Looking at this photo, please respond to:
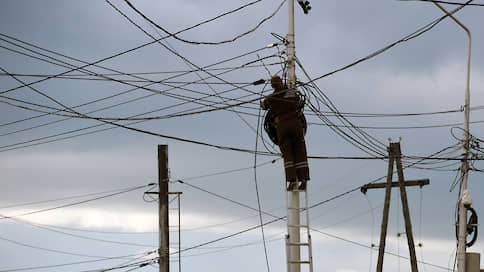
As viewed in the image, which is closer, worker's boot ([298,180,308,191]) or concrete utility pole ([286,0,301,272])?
concrete utility pole ([286,0,301,272])

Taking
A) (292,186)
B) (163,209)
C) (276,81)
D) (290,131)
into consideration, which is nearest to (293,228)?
(292,186)

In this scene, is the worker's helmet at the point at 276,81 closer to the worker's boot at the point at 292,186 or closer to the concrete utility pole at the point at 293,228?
the concrete utility pole at the point at 293,228

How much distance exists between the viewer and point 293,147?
18297 mm

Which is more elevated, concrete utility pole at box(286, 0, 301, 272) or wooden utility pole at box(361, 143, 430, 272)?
wooden utility pole at box(361, 143, 430, 272)

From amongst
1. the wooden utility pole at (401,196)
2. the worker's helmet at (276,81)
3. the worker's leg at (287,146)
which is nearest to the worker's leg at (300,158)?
the worker's leg at (287,146)

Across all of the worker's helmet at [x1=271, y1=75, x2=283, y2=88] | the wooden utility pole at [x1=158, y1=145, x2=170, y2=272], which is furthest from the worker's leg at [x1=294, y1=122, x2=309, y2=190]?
the wooden utility pole at [x1=158, y1=145, x2=170, y2=272]

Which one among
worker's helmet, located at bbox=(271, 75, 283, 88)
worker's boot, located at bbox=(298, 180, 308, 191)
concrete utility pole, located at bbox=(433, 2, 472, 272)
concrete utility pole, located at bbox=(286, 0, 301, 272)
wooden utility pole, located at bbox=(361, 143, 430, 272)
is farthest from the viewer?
wooden utility pole, located at bbox=(361, 143, 430, 272)

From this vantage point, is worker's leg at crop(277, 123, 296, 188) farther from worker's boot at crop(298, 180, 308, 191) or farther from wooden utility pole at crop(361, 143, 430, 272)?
wooden utility pole at crop(361, 143, 430, 272)

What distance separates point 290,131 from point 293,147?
454mm

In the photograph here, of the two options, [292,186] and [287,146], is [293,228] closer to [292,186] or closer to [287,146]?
[292,186]

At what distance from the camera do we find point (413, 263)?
2547 centimetres

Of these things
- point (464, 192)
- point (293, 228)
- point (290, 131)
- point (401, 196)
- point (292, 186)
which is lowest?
point (293, 228)

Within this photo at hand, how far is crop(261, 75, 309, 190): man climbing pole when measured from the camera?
18062 mm

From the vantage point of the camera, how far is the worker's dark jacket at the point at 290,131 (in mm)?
18094
